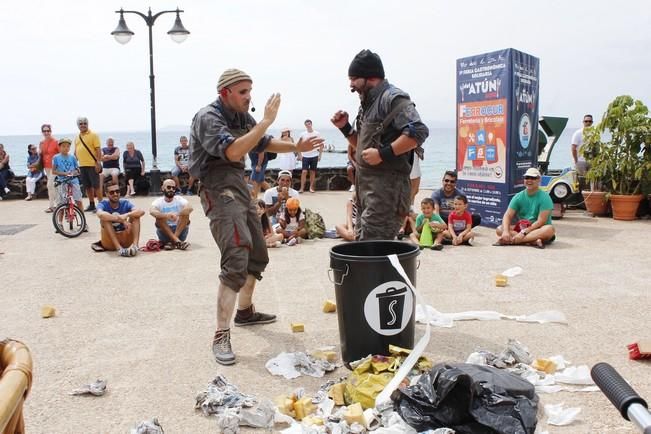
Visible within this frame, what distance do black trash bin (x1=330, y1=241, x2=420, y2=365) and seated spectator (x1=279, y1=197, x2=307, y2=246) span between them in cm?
496

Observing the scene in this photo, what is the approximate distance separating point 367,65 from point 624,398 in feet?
10.4

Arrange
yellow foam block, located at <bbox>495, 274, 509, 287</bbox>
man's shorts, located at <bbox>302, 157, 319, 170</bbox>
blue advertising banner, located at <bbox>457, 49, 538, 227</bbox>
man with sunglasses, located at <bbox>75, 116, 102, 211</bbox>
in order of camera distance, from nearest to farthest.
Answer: yellow foam block, located at <bbox>495, 274, 509, 287</bbox> < blue advertising banner, located at <bbox>457, 49, 538, 227</bbox> < man with sunglasses, located at <bbox>75, 116, 102, 211</bbox> < man's shorts, located at <bbox>302, 157, 319, 170</bbox>

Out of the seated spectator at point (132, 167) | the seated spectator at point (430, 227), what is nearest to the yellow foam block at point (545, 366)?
A: the seated spectator at point (430, 227)

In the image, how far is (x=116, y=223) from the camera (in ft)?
28.0

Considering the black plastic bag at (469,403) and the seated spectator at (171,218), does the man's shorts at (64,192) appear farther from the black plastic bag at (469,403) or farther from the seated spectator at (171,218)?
the black plastic bag at (469,403)

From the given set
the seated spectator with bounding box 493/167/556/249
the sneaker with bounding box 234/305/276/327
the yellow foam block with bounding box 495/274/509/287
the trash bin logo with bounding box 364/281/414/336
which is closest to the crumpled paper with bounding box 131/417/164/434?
the trash bin logo with bounding box 364/281/414/336

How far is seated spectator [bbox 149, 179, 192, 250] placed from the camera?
28.3ft

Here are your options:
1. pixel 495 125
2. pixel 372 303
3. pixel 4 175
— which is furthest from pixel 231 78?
pixel 4 175

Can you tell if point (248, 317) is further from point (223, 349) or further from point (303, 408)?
point (303, 408)

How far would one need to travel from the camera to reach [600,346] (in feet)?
14.1

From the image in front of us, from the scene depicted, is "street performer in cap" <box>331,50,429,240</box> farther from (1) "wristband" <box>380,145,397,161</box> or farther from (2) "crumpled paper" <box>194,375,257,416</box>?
(2) "crumpled paper" <box>194,375,257,416</box>

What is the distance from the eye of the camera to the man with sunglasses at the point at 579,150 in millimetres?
11906

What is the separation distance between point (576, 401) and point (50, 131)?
12.8 metres

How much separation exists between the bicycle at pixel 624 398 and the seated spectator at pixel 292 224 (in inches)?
292
